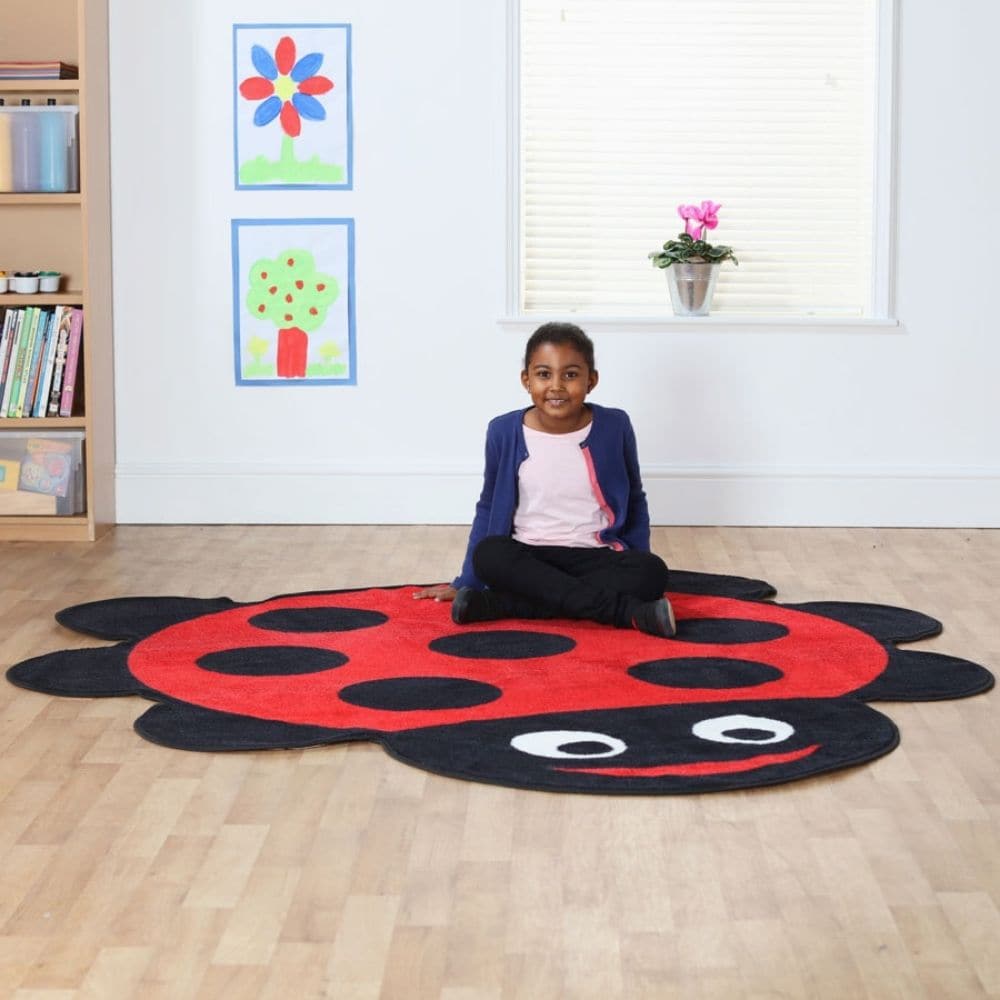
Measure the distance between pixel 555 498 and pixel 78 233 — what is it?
1.77 meters

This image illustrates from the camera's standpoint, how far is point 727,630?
3.05m

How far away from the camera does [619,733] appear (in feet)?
7.75

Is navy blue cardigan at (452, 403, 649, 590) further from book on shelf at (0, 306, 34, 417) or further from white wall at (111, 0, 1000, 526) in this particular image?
book on shelf at (0, 306, 34, 417)

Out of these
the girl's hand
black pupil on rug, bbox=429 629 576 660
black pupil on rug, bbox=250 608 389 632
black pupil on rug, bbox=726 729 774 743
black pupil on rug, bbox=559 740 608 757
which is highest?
the girl's hand

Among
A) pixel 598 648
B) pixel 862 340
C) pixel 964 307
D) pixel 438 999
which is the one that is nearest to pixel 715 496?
pixel 862 340

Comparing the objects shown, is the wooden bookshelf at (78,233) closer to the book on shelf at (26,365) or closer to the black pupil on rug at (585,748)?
the book on shelf at (26,365)

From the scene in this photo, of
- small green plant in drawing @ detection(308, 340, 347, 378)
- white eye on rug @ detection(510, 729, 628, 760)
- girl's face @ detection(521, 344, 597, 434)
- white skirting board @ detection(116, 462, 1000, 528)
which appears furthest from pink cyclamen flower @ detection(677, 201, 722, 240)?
white eye on rug @ detection(510, 729, 628, 760)

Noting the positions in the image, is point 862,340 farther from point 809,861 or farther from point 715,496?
point 809,861

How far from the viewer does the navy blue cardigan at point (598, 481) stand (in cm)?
330

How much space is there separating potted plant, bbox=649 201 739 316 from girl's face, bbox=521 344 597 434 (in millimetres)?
1154

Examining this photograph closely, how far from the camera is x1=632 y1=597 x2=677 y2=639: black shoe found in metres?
3.00

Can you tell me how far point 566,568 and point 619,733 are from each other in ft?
2.96

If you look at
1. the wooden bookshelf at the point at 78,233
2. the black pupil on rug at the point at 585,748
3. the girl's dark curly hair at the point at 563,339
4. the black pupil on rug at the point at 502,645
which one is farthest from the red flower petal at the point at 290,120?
the black pupil on rug at the point at 585,748

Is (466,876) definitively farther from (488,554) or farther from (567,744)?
(488,554)
